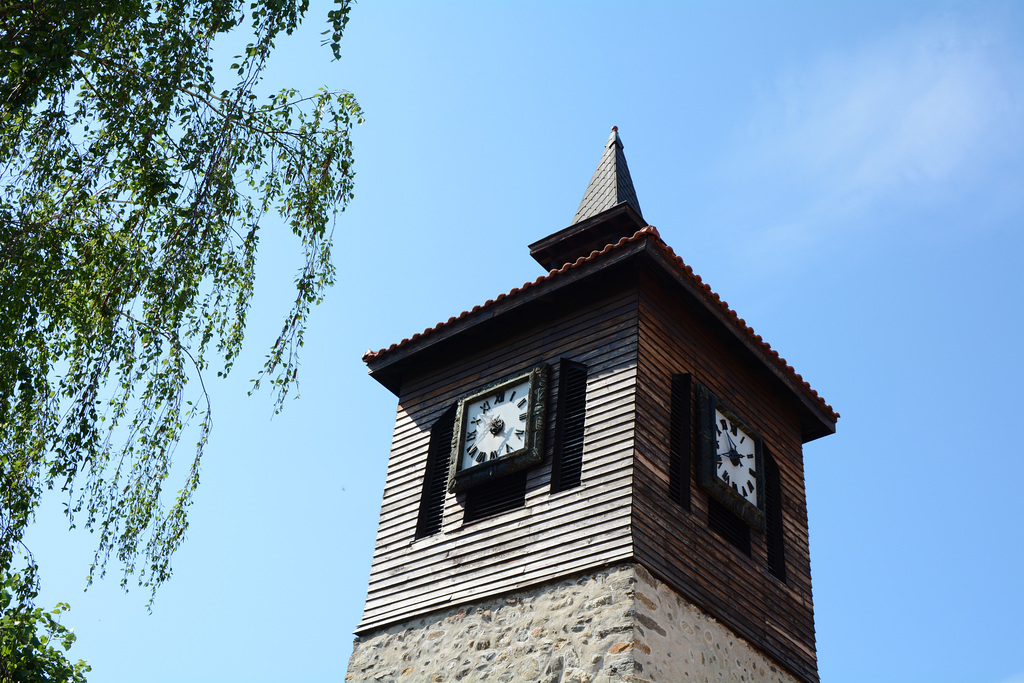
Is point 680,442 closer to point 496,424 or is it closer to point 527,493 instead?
point 527,493

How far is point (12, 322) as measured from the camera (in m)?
7.78

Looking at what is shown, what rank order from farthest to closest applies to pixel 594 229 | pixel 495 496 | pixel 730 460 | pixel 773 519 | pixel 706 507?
pixel 594 229, pixel 773 519, pixel 730 460, pixel 495 496, pixel 706 507

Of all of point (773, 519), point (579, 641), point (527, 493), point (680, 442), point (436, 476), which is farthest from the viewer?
point (773, 519)

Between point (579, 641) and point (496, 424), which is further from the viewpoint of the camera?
point (496, 424)

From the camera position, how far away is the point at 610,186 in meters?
17.1

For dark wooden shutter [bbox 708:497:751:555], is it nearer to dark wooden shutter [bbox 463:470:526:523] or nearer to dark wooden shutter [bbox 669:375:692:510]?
dark wooden shutter [bbox 669:375:692:510]

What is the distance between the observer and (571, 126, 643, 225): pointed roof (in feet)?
54.8

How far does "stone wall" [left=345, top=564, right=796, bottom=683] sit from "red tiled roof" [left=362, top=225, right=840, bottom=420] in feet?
12.5

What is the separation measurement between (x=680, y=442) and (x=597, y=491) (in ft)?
4.89

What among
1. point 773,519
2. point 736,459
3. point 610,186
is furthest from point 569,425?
point 610,186

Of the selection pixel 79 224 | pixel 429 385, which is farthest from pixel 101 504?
pixel 429 385

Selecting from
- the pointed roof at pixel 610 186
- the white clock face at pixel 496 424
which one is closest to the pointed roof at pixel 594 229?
the pointed roof at pixel 610 186

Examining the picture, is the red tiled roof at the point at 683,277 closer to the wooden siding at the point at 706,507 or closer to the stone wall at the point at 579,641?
the wooden siding at the point at 706,507

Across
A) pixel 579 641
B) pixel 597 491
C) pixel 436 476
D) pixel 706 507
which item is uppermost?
pixel 436 476
